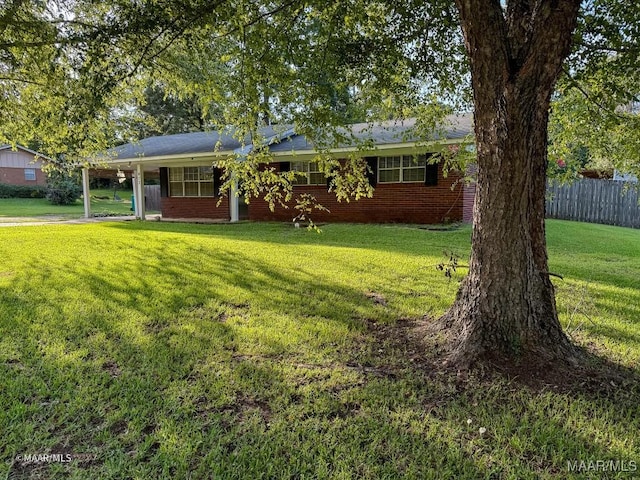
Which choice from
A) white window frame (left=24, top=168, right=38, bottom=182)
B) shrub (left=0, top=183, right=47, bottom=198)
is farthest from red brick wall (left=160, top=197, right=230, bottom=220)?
white window frame (left=24, top=168, right=38, bottom=182)

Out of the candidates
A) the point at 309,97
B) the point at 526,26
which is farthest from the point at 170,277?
the point at 526,26

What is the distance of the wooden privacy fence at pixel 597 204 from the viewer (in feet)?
47.5

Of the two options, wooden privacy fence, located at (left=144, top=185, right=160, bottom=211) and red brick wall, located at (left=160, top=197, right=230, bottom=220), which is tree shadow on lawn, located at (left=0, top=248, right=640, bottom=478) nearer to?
red brick wall, located at (left=160, top=197, right=230, bottom=220)

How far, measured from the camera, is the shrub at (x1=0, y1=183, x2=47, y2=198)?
31.0 meters

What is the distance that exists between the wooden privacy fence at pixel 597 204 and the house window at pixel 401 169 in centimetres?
526

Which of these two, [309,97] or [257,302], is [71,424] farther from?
[309,97]

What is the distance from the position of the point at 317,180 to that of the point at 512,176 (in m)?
11.6

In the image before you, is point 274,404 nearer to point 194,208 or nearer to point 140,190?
point 194,208

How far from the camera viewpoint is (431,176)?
39.9ft

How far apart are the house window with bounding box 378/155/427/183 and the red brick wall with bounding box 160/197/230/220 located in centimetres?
642

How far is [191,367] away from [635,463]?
270 centimetres

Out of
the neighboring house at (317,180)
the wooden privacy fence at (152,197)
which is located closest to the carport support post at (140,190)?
the neighboring house at (317,180)

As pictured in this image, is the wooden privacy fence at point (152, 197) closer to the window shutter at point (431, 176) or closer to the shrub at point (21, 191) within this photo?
the shrub at point (21, 191)

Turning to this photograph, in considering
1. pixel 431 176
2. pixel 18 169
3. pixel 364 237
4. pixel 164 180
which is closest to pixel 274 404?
pixel 364 237
